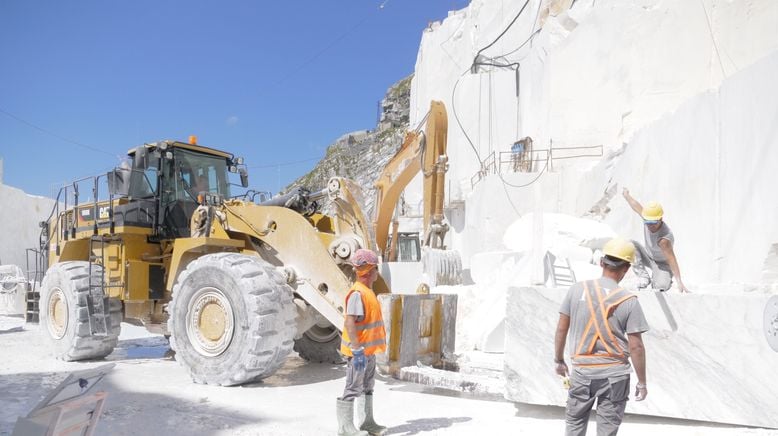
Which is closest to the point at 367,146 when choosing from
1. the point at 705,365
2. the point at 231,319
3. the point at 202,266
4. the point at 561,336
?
the point at 202,266

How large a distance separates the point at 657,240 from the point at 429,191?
9.98 ft

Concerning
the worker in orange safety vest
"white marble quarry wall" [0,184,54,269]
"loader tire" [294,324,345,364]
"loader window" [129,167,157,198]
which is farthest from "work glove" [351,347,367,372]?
"white marble quarry wall" [0,184,54,269]

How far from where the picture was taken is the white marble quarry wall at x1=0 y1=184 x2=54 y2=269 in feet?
92.5

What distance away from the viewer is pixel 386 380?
23.2 feet

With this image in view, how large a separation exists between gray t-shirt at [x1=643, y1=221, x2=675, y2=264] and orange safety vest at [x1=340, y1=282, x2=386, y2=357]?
2745 mm

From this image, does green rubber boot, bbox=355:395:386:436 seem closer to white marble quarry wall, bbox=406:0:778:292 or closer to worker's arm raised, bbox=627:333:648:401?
worker's arm raised, bbox=627:333:648:401

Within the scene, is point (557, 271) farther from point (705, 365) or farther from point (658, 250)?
point (705, 365)

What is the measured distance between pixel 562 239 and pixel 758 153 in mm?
3815

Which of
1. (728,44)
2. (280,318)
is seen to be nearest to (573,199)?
(728,44)

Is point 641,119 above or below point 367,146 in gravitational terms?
below

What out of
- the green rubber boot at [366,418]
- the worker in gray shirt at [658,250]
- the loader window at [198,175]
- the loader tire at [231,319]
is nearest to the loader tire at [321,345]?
the loader tire at [231,319]

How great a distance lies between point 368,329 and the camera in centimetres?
456

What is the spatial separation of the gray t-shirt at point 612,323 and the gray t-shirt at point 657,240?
7.32 feet

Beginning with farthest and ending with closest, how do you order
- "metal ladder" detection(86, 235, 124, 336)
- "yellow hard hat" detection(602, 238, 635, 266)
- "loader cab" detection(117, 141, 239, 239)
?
"loader cab" detection(117, 141, 239, 239), "metal ladder" detection(86, 235, 124, 336), "yellow hard hat" detection(602, 238, 635, 266)
